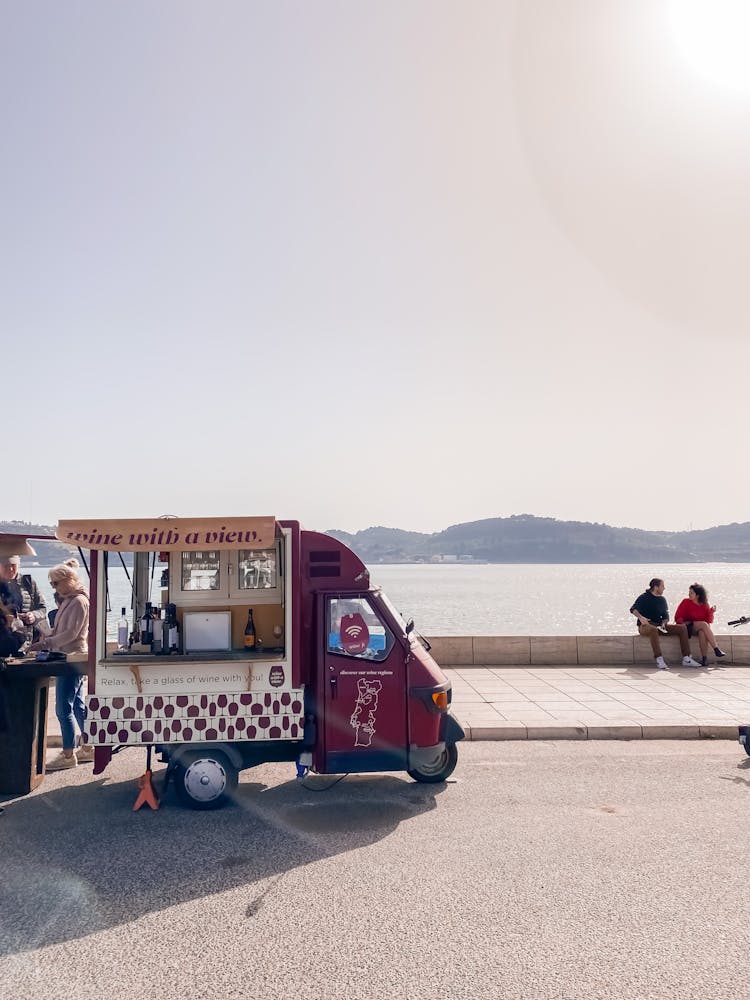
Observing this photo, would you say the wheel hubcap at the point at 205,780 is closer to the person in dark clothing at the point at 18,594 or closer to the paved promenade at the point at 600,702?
the person in dark clothing at the point at 18,594

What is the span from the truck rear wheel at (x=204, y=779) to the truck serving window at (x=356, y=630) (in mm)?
1504

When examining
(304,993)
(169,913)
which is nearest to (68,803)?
(169,913)

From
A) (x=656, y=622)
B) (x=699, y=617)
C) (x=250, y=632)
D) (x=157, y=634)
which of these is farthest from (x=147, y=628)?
(x=699, y=617)

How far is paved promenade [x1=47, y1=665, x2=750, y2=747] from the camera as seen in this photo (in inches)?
375

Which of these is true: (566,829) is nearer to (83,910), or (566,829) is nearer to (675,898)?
(675,898)

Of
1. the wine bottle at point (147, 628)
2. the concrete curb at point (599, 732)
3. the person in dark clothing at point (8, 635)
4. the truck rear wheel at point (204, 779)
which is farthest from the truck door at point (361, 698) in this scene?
the person in dark clothing at point (8, 635)

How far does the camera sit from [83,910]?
189 inches

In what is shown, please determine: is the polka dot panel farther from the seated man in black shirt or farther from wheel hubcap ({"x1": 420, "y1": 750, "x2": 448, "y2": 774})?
the seated man in black shirt

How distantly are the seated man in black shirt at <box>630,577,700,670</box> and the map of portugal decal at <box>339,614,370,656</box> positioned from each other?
9.57 m

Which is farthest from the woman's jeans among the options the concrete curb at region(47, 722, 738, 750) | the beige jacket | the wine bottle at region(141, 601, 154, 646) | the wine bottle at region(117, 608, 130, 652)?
the concrete curb at region(47, 722, 738, 750)

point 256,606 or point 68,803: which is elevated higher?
point 256,606

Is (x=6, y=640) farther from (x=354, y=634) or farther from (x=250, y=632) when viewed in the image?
(x=354, y=634)

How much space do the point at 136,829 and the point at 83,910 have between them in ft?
5.27

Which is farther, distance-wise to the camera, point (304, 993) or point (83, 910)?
point (83, 910)
